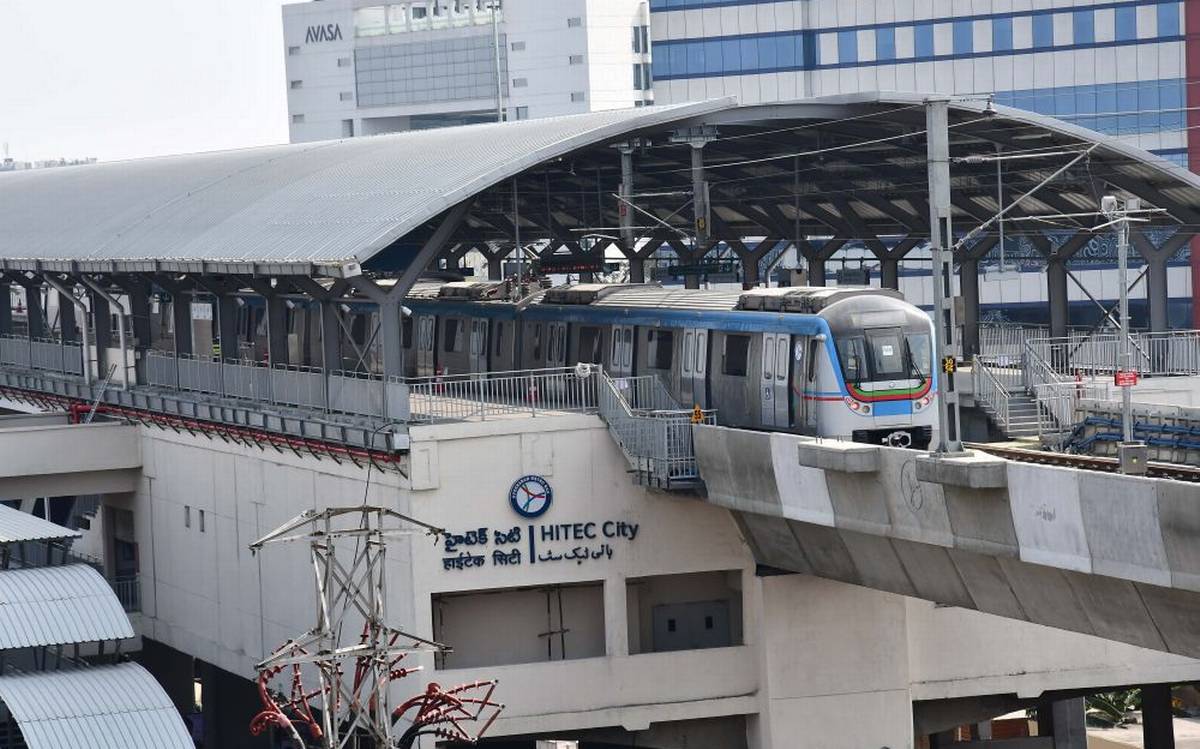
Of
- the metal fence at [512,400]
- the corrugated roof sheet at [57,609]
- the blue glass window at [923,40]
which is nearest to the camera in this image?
the metal fence at [512,400]

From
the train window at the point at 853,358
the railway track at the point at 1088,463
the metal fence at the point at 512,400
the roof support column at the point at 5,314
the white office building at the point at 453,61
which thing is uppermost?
the white office building at the point at 453,61

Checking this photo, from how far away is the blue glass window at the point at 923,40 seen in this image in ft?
298

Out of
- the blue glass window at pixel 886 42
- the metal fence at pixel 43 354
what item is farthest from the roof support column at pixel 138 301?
the blue glass window at pixel 886 42

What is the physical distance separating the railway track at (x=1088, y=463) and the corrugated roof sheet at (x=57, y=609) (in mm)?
15720

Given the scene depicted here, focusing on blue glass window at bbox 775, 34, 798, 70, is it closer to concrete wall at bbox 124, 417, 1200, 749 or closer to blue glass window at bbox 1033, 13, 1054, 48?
blue glass window at bbox 1033, 13, 1054, 48

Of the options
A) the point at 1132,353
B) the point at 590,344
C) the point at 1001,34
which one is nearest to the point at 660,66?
the point at 1001,34

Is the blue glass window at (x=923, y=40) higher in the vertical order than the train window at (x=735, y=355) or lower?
higher

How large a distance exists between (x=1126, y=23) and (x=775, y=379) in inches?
2103

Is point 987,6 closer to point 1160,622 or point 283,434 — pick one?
point 283,434

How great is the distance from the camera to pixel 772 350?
38.3 meters

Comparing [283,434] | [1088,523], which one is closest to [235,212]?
[283,434]

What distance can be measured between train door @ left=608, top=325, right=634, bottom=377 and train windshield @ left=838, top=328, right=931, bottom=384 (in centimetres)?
720

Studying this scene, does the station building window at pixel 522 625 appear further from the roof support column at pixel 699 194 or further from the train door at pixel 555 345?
the train door at pixel 555 345

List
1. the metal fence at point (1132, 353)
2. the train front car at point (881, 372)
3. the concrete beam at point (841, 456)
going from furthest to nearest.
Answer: the metal fence at point (1132, 353) → the train front car at point (881, 372) → the concrete beam at point (841, 456)
